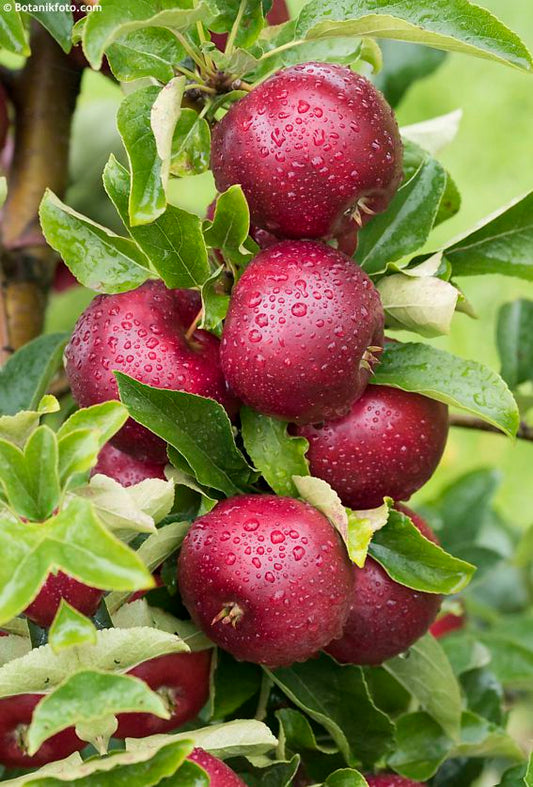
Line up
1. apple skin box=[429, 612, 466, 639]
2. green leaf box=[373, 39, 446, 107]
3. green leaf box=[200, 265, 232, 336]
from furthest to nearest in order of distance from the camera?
1. apple skin box=[429, 612, 466, 639]
2. green leaf box=[373, 39, 446, 107]
3. green leaf box=[200, 265, 232, 336]

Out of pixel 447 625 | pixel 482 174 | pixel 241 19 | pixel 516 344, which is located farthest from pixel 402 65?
pixel 482 174

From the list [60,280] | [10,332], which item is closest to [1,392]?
[10,332]

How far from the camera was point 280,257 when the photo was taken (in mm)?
703

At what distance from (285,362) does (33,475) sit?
0.59ft

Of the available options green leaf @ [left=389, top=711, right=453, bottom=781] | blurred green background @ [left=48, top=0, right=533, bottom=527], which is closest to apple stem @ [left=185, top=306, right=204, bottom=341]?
green leaf @ [left=389, top=711, right=453, bottom=781]

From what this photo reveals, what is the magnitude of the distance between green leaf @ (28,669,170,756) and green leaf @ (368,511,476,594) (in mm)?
233

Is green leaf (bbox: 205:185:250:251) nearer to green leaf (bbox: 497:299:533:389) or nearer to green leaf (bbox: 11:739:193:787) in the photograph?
green leaf (bbox: 11:739:193:787)

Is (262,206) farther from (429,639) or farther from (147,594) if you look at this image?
(429,639)

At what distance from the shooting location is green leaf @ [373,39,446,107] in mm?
1147

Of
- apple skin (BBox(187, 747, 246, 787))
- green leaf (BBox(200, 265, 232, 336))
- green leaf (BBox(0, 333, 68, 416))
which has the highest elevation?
green leaf (BBox(200, 265, 232, 336))

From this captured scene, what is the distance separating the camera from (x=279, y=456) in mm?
737

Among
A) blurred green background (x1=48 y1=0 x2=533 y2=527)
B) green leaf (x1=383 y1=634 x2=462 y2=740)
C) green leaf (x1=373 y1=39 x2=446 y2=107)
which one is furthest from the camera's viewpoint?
blurred green background (x1=48 y1=0 x2=533 y2=527)

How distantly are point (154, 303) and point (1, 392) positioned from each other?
221 mm

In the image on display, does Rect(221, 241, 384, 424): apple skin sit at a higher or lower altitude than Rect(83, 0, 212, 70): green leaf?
lower
